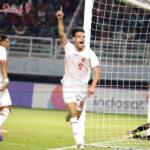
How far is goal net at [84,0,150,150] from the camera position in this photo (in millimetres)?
10133

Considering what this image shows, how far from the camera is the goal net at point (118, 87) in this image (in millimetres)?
10133

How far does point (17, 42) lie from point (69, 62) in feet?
50.8

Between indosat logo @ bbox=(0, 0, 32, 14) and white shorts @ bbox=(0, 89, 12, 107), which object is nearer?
white shorts @ bbox=(0, 89, 12, 107)

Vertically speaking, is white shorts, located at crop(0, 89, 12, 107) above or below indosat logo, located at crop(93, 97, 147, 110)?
above

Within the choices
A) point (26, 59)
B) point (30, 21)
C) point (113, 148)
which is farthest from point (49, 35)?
point (113, 148)

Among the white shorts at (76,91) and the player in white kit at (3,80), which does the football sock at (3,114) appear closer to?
the player in white kit at (3,80)

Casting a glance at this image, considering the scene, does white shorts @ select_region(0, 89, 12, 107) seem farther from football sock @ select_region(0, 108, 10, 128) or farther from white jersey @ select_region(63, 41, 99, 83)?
white jersey @ select_region(63, 41, 99, 83)

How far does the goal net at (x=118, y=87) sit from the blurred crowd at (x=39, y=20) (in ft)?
8.63

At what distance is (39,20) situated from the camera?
2338 cm

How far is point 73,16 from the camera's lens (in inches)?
899

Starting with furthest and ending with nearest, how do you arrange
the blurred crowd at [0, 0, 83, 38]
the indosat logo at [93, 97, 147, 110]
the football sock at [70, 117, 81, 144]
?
the blurred crowd at [0, 0, 83, 38] < the indosat logo at [93, 97, 147, 110] < the football sock at [70, 117, 81, 144]

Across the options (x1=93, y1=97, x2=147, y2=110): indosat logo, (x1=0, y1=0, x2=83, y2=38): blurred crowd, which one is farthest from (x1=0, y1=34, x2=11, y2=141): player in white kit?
(x1=0, y1=0, x2=83, y2=38): blurred crowd

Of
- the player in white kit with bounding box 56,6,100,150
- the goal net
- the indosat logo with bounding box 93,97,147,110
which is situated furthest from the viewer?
the indosat logo with bounding box 93,97,147,110

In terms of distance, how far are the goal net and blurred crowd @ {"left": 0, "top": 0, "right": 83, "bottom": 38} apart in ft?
8.63
